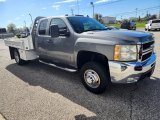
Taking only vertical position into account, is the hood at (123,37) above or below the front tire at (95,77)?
above

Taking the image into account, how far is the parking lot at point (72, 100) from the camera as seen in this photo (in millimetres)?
3809

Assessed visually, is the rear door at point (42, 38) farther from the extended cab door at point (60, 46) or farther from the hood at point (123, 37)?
the hood at point (123, 37)

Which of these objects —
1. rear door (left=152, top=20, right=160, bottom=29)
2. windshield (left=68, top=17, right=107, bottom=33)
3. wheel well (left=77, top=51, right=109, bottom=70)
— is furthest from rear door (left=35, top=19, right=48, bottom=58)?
rear door (left=152, top=20, right=160, bottom=29)

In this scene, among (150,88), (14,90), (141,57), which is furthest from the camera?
(14,90)

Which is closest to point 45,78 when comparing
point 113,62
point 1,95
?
point 1,95

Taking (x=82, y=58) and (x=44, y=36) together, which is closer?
(x=82, y=58)

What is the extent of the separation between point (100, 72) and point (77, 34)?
1.22 m

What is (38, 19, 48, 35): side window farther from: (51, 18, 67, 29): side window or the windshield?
the windshield

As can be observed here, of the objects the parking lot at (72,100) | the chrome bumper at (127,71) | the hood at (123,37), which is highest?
the hood at (123,37)

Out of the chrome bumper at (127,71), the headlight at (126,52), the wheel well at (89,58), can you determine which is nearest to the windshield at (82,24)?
the wheel well at (89,58)

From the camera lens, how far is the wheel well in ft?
15.5

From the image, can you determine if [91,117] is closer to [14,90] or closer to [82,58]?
[82,58]

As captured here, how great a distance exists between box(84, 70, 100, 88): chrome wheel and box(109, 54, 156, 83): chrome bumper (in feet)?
1.55

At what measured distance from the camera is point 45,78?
636 centimetres
